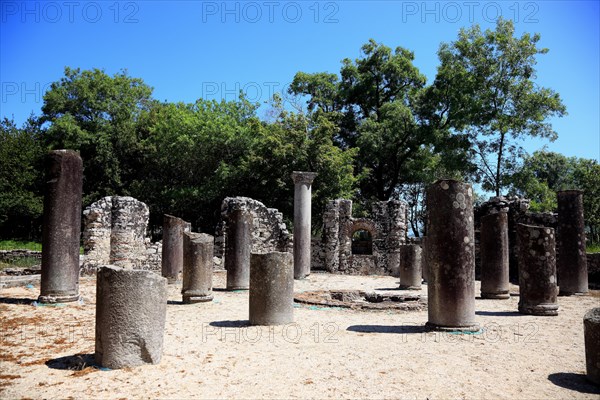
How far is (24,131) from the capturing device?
38781mm

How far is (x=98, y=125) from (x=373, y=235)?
898 inches

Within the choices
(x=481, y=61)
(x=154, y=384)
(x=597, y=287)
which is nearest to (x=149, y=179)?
(x=481, y=61)

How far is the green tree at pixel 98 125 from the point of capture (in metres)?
33.3

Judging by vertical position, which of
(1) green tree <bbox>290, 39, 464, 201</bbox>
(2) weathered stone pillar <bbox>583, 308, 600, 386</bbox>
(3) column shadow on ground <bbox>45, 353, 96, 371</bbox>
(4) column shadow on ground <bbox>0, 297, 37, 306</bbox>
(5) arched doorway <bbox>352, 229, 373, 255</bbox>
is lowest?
(3) column shadow on ground <bbox>45, 353, 96, 371</bbox>

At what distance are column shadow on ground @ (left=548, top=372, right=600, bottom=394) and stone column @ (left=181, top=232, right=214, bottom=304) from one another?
7.98 metres

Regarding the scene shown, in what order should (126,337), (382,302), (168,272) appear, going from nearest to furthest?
(126,337)
(382,302)
(168,272)

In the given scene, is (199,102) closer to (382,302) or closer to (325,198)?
(325,198)

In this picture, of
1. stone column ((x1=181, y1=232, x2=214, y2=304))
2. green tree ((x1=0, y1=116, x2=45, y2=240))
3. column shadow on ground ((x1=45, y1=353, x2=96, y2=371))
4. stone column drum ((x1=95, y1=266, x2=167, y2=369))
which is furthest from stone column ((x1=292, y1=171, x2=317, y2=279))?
green tree ((x1=0, y1=116, x2=45, y2=240))

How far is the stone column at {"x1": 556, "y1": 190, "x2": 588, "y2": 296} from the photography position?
1377cm

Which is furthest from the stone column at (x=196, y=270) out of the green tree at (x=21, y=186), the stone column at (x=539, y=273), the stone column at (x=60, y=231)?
the green tree at (x=21, y=186)

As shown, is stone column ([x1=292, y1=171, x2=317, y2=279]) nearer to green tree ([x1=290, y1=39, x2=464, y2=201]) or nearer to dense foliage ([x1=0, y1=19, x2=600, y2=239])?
dense foliage ([x1=0, y1=19, x2=600, y2=239])

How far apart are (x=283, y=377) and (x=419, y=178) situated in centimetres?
2947

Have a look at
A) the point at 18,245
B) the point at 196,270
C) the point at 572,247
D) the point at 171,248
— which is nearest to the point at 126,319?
the point at 196,270

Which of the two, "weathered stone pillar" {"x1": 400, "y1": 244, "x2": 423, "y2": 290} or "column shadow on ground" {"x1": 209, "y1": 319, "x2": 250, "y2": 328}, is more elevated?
"weathered stone pillar" {"x1": 400, "y1": 244, "x2": 423, "y2": 290}
